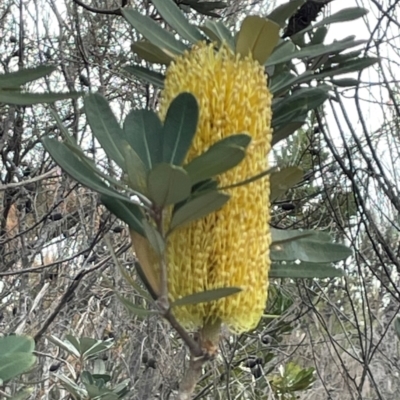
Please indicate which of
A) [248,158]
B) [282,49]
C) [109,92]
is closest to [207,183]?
[248,158]

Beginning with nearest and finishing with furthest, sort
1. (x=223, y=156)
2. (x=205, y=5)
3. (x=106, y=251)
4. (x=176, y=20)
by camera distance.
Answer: (x=223, y=156), (x=176, y=20), (x=205, y=5), (x=106, y=251)

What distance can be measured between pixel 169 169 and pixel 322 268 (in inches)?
7.0

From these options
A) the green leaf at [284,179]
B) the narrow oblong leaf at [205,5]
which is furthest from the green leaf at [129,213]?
the narrow oblong leaf at [205,5]

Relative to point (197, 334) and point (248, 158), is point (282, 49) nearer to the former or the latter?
point (248, 158)

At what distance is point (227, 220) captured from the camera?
344 millimetres

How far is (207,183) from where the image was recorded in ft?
1.17

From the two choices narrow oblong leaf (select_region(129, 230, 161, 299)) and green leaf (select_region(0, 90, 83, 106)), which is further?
green leaf (select_region(0, 90, 83, 106))

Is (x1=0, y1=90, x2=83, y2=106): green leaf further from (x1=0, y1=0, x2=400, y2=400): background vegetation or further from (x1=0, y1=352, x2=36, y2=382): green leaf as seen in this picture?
(x1=0, y1=0, x2=400, y2=400): background vegetation

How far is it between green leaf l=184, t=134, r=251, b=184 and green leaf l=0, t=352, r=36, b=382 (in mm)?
226

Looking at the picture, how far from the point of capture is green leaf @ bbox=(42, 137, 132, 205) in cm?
37

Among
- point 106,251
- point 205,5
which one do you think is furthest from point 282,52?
point 106,251

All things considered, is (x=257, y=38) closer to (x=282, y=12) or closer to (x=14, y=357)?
(x=282, y=12)

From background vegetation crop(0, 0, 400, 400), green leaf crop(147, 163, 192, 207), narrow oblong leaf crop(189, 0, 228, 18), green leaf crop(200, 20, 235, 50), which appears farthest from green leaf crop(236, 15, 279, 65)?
background vegetation crop(0, 0, 400, 400)

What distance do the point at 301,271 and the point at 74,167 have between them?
0.18 m
